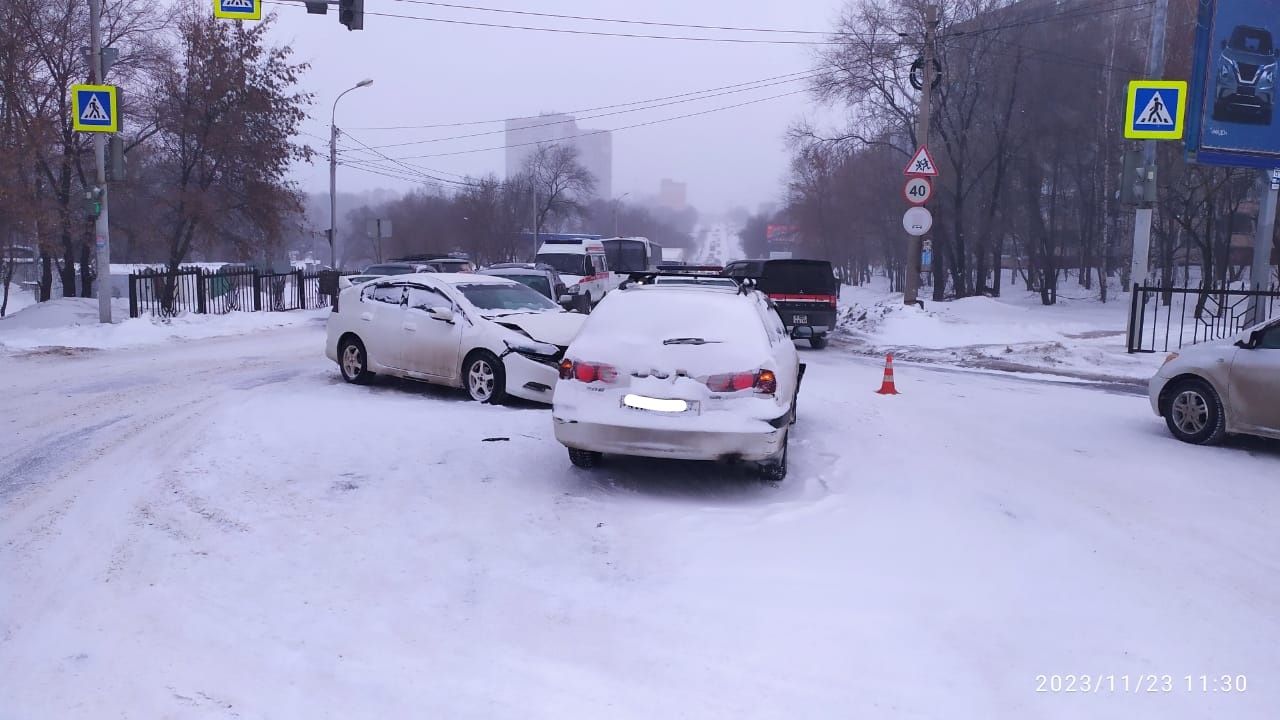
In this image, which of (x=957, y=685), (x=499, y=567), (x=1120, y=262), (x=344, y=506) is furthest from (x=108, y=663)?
(x=1120, y=262)

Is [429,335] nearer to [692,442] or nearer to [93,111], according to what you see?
[692,442]

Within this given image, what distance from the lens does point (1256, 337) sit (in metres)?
9.34

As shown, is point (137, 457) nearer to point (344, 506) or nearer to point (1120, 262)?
point (344, 506)

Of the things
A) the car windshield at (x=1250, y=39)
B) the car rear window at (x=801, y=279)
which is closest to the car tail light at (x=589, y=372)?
the car rear window at (x=801, y=279)

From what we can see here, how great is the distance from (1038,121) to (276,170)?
29.1m

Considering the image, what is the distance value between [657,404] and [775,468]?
121 cm

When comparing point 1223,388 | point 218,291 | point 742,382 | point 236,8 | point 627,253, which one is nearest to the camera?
point 742,382

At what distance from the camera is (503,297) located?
12430 mm

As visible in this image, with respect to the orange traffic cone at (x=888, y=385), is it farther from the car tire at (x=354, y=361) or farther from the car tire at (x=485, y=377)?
the car tire at (x=354, y=361)

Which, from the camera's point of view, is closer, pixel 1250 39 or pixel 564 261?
pixel 1250 39

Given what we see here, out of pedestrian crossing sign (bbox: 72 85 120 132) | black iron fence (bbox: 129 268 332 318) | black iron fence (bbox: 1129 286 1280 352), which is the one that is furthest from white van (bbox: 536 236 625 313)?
black iron fence (bbox: 1129 286 1280 352)

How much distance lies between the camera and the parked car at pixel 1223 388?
919 centimetres

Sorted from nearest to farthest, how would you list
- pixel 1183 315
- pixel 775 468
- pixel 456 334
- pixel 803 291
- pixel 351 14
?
pixel 775 468, pixel 456 334, pixel 351 14, pixel 1183 315, pixel 803 291

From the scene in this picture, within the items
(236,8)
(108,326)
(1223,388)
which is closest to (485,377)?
(236,8)
